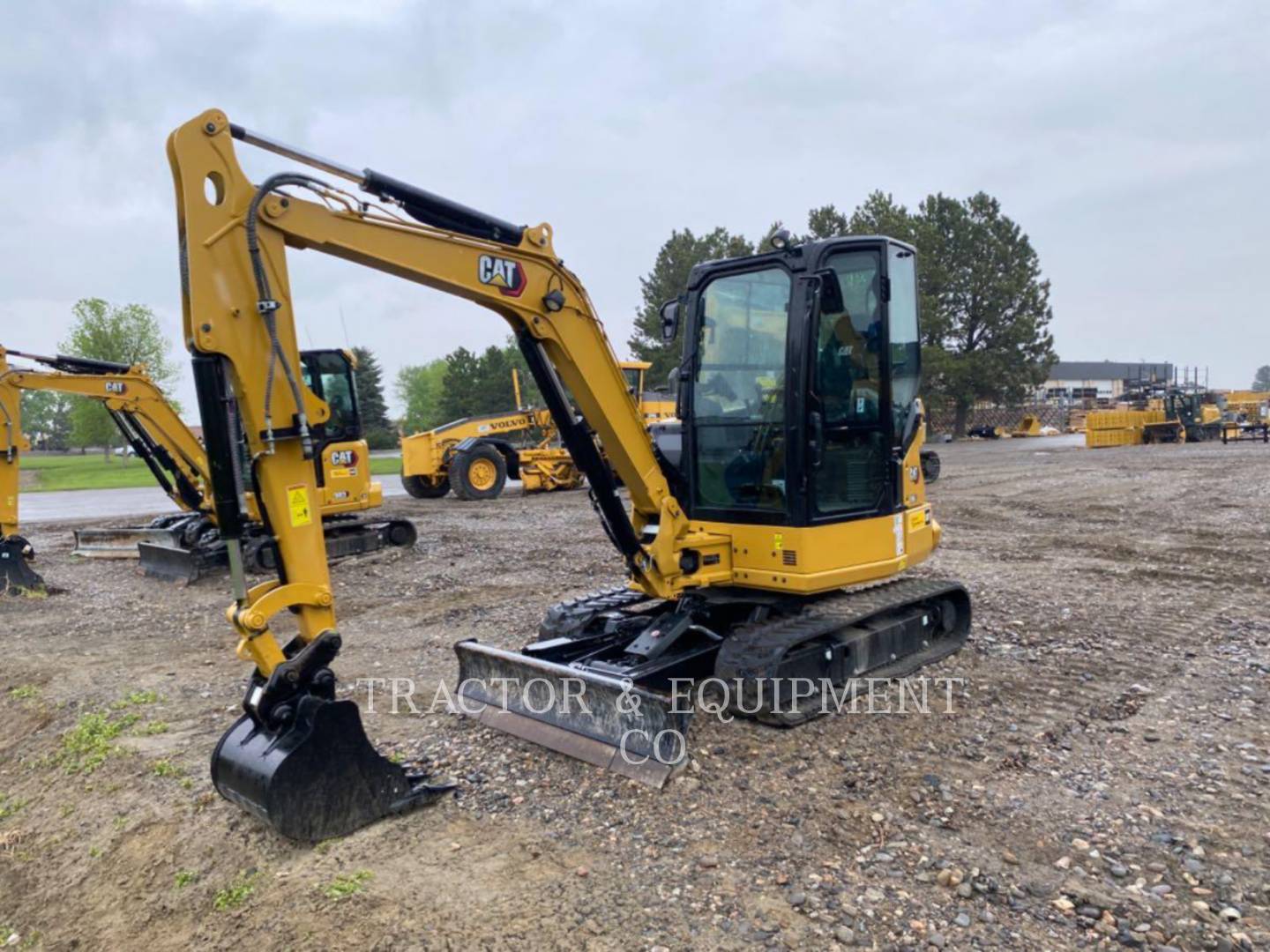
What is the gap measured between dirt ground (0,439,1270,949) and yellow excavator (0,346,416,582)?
13.7ft

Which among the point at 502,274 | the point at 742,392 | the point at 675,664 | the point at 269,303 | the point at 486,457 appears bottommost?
the point at 675,664

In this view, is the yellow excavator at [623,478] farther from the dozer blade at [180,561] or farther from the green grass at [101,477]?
the green grass at [101,477]

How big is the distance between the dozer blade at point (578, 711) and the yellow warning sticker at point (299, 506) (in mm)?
1559

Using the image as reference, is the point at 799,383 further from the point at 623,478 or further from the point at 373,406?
the point at 373,406

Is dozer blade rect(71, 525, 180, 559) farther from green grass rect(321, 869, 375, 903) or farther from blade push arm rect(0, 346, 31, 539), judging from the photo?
green grass rect(321, 869, 375, 903)

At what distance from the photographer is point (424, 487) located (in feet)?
68.2

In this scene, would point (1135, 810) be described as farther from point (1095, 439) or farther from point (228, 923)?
point (1095, 439)

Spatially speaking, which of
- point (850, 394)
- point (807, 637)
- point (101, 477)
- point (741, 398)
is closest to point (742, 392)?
point (741, 398)

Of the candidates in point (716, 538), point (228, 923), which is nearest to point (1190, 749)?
point (716, 538)

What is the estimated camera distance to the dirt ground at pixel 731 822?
3275 mm

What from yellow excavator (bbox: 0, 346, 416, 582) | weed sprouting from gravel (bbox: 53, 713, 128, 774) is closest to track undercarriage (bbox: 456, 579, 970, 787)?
weed sprouting from gravel (bbox: 53, 713, 128, 774)

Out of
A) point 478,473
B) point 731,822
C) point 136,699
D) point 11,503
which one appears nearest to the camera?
point 731,822

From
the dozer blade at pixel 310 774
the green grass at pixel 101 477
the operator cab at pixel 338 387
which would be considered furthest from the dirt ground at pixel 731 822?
the green grass at pixel 101 477

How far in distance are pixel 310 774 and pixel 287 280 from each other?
2.17 meters
